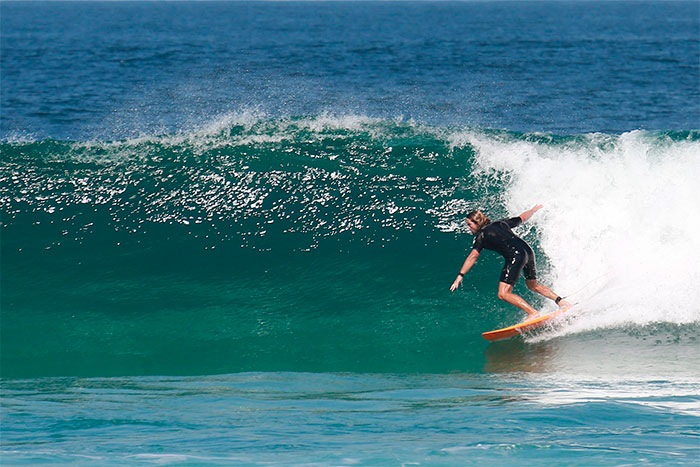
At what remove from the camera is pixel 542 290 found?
7.98 meters

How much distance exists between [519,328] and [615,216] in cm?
254

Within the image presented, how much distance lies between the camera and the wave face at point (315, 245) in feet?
26.1

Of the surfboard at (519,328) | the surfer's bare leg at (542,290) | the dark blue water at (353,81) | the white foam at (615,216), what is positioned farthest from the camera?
the dark blue water at (353,81)

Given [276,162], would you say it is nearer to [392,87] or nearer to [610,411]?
[610,411]

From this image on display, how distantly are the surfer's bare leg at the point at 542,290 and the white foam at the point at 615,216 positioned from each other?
28cm

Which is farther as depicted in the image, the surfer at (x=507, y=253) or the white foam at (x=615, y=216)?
the white foam at (x=615, y=216)

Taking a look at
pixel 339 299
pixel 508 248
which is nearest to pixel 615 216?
pixel 508 248

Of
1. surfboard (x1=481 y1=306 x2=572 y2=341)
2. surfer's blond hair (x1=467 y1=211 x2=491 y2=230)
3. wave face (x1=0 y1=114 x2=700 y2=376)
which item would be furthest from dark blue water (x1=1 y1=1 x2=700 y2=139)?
surfboard (x1=481 y1=306 x2=572 y2=341)

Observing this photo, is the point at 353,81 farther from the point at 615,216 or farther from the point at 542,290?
the point at 542,290

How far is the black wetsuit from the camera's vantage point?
785 cm

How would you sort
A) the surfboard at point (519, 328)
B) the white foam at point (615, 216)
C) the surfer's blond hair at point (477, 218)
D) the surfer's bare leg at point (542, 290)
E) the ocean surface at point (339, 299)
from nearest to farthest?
the ocean surface at point (339, 299), the surfboard at point (519, 328), the surfer's blond hair at point (477, 218), the surfer's bare leg at point (542, 290), the white foam at point (615, 216)

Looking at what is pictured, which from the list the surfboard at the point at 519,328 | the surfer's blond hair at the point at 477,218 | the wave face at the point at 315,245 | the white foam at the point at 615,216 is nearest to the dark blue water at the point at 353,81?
the wave face at the point at 315,245

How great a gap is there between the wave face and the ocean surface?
0.03m

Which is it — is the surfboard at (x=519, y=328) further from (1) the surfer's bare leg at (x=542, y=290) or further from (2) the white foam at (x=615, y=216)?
(2) the white foam at (x=615, y=216)
